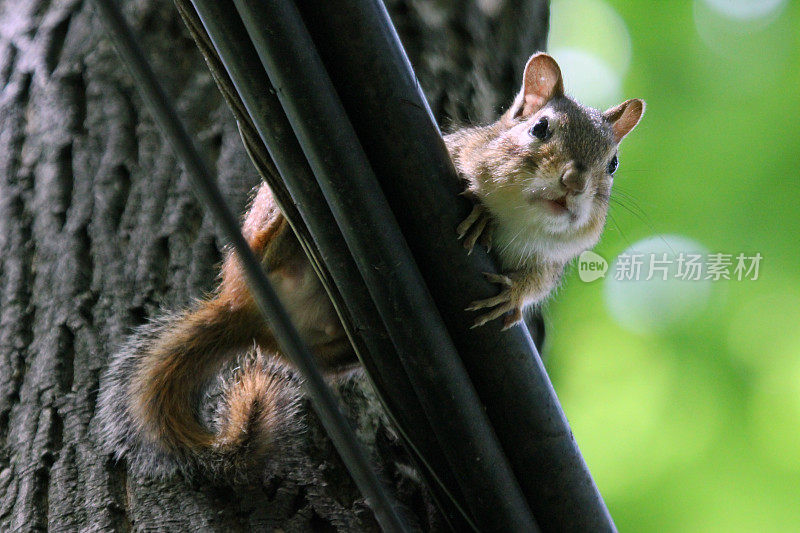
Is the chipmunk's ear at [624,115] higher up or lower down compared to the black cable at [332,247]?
higher up

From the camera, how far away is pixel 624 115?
181 centimetres

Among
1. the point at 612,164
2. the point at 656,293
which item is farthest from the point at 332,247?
the point at 656,293

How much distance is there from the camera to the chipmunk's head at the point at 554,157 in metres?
1.43

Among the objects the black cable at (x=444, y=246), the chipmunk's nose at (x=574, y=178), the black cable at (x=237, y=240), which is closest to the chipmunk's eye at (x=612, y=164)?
the chipmunk's nose at (x=574, y=178)

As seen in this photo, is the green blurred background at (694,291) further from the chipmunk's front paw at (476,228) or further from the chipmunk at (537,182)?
the chipmunk's front paw at (476,228)

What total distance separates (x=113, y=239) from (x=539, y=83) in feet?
3.27

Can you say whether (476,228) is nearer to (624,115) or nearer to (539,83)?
(539,83)

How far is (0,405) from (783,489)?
2.73m

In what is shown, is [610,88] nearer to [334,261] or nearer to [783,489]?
[783,489]

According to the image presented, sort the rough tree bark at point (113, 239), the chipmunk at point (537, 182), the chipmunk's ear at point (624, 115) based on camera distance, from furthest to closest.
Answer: the chipmunk's ear at point (624, 115) < the rough tree bark at point (113, 239) < the chipmunk at point (537, 182)

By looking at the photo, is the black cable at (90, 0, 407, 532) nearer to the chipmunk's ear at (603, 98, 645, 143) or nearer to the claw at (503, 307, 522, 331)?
the claw at (503, 307, 522, 331)

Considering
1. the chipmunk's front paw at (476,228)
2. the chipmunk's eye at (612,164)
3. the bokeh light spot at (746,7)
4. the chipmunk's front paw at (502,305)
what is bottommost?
the chipmunk's front paw at (502,305)

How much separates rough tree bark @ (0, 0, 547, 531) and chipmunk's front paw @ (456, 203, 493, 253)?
1.73ft

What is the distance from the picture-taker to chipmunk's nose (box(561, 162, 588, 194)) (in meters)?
1.42
